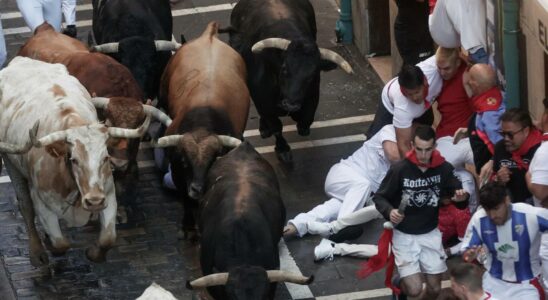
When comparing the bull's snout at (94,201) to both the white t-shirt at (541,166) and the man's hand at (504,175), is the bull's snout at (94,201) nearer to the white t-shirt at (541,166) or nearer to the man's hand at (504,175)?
the man's hand at (504,175)

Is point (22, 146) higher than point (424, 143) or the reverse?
the reverse

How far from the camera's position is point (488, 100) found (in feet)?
43.0

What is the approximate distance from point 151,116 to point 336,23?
5774 millimetres

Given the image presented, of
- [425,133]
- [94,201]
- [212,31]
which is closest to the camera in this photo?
[425,133]

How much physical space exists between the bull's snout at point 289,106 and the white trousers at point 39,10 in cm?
405

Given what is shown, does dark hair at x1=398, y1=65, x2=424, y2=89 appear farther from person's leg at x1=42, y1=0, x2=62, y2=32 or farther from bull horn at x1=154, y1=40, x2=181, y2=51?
person's leg at x1=42, y1=0, x2=62, y2=32

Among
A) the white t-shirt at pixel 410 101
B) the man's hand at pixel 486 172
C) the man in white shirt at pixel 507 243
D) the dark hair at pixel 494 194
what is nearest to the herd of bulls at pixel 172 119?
the white t-shirt at pixel 410 101

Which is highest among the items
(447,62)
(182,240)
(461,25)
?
(461,25)

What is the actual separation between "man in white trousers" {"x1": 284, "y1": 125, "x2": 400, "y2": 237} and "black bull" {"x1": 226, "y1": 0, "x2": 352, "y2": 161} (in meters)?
1.24

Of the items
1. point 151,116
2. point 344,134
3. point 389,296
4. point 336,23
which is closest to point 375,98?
point 344,134

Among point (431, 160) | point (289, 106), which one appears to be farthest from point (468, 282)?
point (289, 106)

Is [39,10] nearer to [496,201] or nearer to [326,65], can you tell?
[326,65]

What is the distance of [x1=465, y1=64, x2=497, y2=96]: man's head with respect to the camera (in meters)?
13.1

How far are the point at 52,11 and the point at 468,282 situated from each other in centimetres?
983
